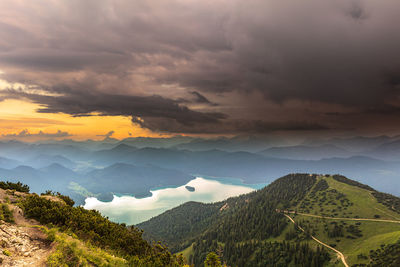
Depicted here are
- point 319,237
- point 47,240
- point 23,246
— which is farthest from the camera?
point 319,237

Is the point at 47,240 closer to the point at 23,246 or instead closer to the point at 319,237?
the point at 23,246

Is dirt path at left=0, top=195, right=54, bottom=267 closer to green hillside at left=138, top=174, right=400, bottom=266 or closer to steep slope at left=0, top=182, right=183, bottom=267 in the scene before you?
steep slope at left=0, top=182, right=183, bottom=267

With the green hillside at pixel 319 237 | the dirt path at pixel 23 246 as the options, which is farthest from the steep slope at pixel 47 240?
the green hillside at pixel 319 237

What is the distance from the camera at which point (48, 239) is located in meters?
19.4

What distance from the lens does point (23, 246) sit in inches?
688

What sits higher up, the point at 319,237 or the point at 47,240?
the point at 47,240

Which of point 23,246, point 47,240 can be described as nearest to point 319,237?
point 47,240

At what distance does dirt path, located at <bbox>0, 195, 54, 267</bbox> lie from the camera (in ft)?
51.1

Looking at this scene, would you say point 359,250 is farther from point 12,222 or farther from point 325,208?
point 12,222

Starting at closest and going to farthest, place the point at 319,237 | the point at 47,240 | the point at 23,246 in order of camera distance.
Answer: the point at 23,246 → the point at 47,240 → the point at 319,237

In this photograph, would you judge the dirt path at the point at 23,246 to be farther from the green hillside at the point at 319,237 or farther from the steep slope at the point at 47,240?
the green hillside at the point at 319,237

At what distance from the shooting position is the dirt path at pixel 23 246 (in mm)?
15586

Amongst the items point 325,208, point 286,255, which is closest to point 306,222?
point 325,208

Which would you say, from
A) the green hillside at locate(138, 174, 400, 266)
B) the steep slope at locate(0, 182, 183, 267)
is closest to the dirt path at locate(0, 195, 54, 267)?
the steep slope at locate(0, 182, 183, 267)
